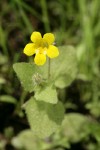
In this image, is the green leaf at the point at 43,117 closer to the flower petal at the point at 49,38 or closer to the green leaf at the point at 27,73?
the green leaf at the point at 27,73

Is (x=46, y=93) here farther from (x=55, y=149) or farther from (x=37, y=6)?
(x=37, y=6)

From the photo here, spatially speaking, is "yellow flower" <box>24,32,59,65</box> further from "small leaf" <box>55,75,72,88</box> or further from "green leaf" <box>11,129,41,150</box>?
"green leaf" <box>11,129,41,150</box>

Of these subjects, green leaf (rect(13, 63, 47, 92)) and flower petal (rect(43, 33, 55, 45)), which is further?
green leaf (rect(13, 63, 47, 92))

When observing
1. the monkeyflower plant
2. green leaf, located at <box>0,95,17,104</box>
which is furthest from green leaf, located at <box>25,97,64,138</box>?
green leaf, located at <box>0,95,17,104</box>

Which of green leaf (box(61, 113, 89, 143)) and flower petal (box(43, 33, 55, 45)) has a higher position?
flower petal (box(43, 33, 55, 45))

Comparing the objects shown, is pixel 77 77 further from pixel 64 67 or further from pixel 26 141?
pixel 26 141

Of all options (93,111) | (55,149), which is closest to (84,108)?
(93,111)

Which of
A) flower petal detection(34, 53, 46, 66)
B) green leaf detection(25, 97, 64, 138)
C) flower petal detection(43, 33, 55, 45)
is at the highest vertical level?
flower petal detection(43, 33, 55, 45)
